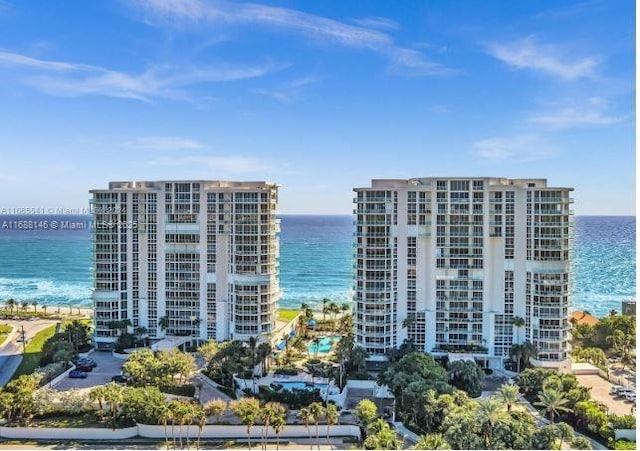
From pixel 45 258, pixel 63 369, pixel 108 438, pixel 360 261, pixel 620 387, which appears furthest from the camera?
pixel 45 258

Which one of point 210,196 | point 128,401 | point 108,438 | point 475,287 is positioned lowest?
point 108,438

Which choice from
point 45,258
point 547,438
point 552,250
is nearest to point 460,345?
point 552,250

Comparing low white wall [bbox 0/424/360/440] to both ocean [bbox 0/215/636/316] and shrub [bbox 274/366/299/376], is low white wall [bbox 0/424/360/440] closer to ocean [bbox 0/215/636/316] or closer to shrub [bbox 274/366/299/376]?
shrub [bbox 274/366/299/376]

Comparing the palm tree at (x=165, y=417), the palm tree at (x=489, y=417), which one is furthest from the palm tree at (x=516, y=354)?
the palm tree at (x=165, y=417)

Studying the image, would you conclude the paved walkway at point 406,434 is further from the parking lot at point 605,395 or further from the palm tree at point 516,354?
the palm tree at point 516,354

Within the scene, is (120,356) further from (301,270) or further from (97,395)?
(301,270)

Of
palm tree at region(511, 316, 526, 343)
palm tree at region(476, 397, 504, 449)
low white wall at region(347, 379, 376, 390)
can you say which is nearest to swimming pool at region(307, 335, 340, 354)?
low white wall at region(347, 379, 376, 390)

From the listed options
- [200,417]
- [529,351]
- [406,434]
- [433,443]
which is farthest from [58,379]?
[529,351]

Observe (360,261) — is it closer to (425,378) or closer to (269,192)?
(269,192)
